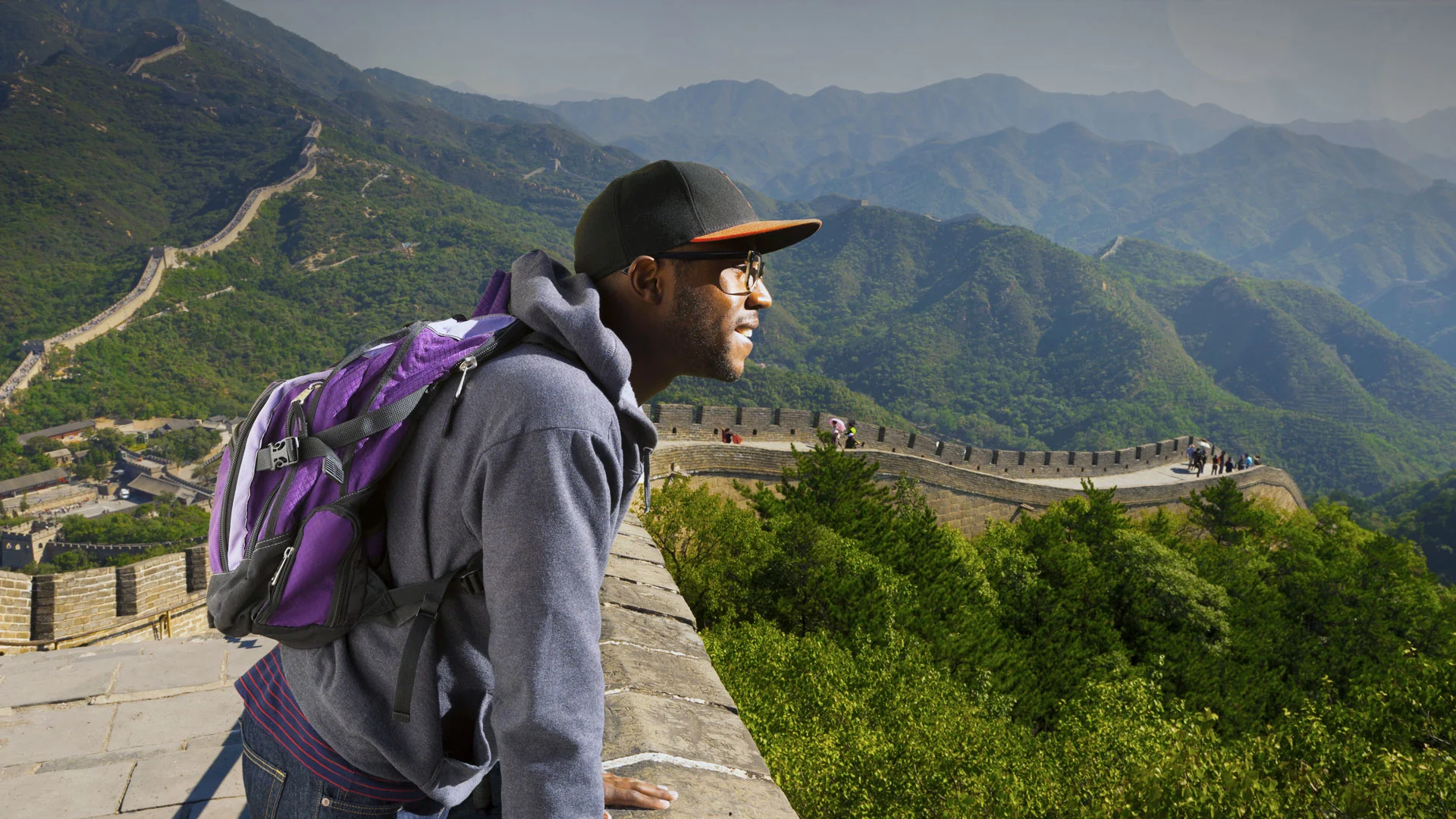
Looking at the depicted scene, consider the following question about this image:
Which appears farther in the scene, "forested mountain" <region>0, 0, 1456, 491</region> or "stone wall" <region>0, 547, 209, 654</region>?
"forested mountain" <region>0, 0, 1456, 491</region>

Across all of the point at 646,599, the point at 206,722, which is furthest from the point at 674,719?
the point at 206,722

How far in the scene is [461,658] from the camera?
1.22 m

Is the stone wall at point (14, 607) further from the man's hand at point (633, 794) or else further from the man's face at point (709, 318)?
the man's face at point (709, 318)

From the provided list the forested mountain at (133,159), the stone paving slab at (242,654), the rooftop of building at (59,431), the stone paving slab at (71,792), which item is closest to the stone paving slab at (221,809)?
the stone paving slab at (71,792)

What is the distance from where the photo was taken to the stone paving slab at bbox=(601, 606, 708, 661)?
107 inches

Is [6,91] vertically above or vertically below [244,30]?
below

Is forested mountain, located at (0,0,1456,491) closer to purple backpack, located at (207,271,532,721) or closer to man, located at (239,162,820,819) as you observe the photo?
man, located at (239,162,820,819)

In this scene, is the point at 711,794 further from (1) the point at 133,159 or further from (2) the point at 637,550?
(1) the point at 133,159

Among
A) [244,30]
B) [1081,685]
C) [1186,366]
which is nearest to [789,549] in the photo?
[1081,685]

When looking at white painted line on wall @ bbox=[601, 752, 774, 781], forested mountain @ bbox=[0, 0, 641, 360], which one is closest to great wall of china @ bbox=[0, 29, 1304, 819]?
white painted line on wall @ bbox=[601, 752, 774, 781]

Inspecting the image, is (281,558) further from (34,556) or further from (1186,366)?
(1186,366)

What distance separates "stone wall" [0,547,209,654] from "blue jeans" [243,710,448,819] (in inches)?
238

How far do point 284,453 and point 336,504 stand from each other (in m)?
0.12

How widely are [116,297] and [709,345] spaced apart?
232ft
